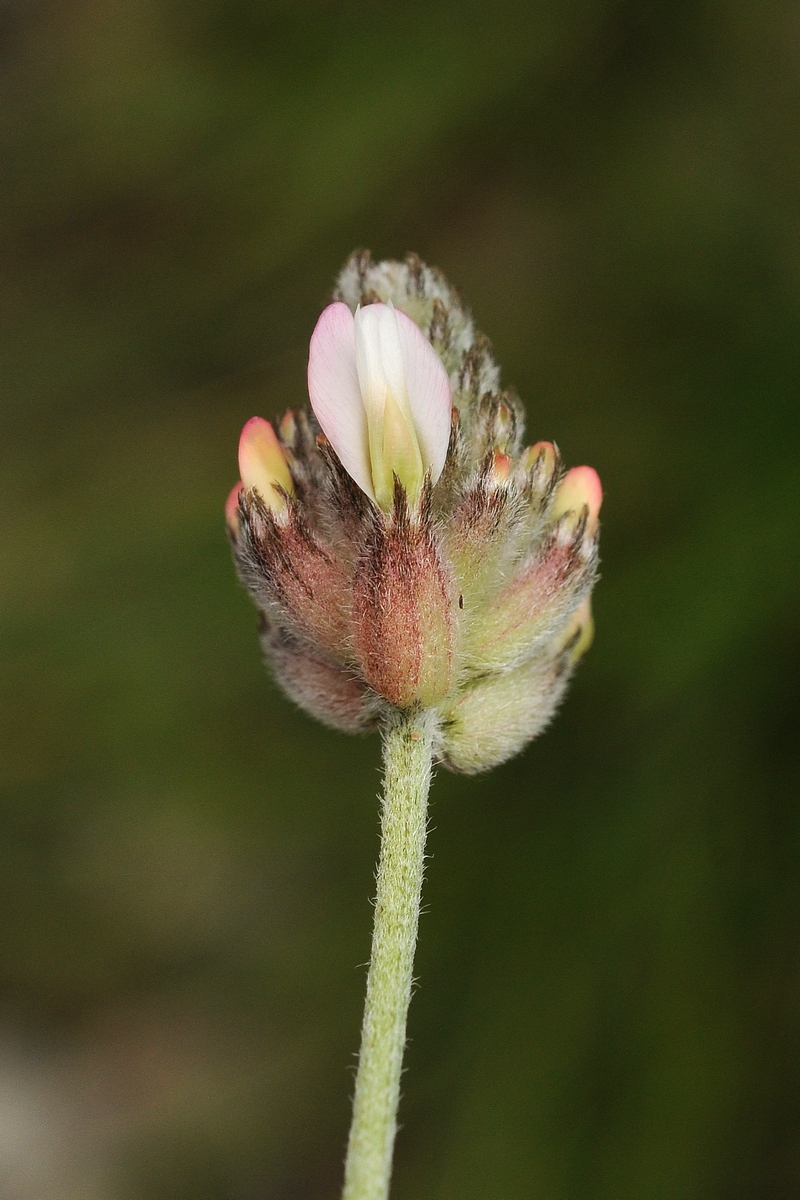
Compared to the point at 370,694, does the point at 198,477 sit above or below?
above

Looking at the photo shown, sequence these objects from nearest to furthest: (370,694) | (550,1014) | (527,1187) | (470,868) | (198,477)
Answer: (370,694), (527,1187), (550,1014), (470,868), (198,477)

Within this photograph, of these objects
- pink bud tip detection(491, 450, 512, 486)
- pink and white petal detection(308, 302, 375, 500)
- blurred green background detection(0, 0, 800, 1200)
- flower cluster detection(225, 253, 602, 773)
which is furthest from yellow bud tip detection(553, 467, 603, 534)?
blurred green background detection(0, 0, 800, 1200)

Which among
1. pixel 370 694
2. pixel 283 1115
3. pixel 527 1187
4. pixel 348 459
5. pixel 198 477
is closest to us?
pixel 348 459

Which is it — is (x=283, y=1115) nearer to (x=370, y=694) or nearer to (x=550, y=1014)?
(x=550, y=1014)

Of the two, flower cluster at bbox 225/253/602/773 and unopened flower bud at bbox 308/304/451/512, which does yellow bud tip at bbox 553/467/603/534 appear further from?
unopened flower bud at bbox 308/304/451/512

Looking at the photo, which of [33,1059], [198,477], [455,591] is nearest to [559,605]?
[455,591]

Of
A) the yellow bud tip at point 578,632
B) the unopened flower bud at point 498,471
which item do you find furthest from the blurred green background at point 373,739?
the unopened flower bud at point 498,471
